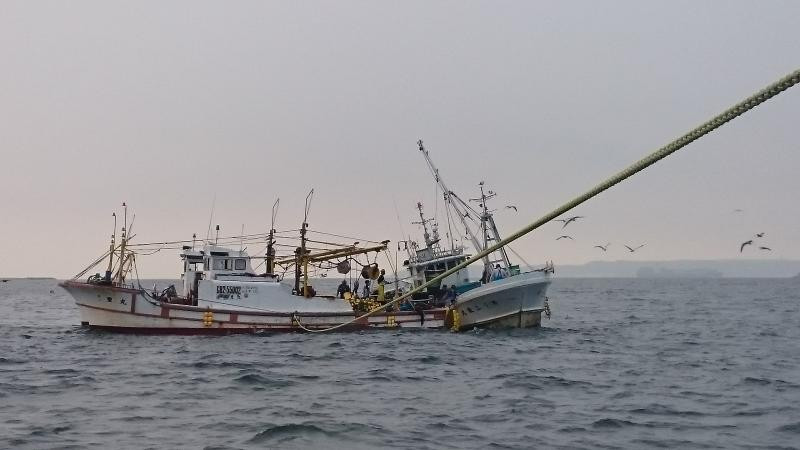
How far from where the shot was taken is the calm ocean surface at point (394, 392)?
14883 millimetres

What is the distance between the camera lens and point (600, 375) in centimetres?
2392

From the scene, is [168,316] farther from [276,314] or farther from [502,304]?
[502,304]

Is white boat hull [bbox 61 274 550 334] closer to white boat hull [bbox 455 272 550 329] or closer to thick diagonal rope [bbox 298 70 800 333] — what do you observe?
white boat hull [bbox 455 272 550 329]

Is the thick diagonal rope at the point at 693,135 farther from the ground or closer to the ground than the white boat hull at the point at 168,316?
farther from the ground

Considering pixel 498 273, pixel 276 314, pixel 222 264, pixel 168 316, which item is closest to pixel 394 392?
pixel 276 314

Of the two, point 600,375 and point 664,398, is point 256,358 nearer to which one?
point 600,375

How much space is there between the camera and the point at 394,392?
2027 centimetres

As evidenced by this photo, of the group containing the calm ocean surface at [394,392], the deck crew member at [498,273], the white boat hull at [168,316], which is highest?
the deck crew member at [498,273]

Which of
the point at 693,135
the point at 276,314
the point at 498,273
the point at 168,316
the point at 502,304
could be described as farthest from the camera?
the point at 498,273

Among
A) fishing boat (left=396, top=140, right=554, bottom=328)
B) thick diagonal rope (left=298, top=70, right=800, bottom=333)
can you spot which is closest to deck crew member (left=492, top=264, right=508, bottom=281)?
fishing boat (left=396, top=140, right=554, bottom=328)

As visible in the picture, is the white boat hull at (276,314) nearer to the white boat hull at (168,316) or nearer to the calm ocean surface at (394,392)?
the white boat hull at (168,316)

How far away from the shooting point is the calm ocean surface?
586 inches

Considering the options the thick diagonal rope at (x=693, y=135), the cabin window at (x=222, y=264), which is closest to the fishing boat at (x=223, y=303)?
the cabin window at (x=222, y=264)

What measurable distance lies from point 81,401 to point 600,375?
16.1 metres
